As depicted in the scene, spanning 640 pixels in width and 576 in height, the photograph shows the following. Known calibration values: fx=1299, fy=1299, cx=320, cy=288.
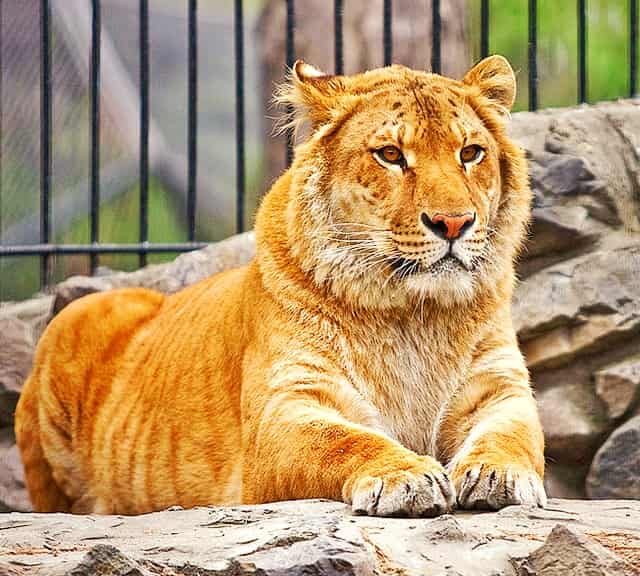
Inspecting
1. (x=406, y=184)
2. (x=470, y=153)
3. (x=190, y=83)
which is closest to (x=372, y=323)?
(x=406, y=184)

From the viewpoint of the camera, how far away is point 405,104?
418 cm

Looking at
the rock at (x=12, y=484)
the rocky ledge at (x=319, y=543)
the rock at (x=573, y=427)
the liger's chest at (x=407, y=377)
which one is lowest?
the rock at (x=12, y=484)

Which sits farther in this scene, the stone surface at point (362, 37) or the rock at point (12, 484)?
the stone surface at point (362, 37)

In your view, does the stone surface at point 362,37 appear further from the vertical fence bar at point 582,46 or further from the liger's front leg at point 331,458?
the liger's front leg at point 331,458

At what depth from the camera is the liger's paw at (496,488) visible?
3.37 m

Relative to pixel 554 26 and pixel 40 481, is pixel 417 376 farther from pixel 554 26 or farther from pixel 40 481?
pixel 554 26

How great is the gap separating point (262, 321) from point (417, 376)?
0.54 meters

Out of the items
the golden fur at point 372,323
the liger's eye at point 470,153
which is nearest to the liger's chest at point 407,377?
the golden fur at point 372,323

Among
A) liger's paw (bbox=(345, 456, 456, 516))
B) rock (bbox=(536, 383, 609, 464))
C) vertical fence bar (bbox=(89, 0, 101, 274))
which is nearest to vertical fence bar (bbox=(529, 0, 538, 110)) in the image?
rock (bbox=(536, 383, 609, 464))

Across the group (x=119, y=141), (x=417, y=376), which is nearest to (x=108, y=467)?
(x=417, y=376)

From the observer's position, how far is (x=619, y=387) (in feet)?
17.5

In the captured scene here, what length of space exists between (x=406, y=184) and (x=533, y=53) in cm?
278

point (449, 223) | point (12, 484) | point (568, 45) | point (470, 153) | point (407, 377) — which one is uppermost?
point (568, 45)

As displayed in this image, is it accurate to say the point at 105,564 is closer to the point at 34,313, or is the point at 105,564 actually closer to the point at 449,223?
Result: the point at 449,223
